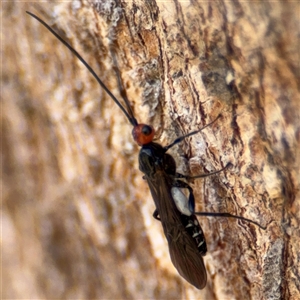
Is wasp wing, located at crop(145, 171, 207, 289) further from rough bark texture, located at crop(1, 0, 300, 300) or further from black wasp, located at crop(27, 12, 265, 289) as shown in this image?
rough bark texture, located at crop(1, 0, 300, 300)

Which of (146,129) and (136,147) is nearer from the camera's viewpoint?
(146,129)

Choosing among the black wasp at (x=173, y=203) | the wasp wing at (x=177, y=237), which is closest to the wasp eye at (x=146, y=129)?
the black wasp at (x=173, y=203)

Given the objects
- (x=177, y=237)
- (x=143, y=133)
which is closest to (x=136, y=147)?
(x=143, y=133)

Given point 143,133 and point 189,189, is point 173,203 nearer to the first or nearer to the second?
point 189,189

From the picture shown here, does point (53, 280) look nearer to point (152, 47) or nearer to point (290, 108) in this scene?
point (152, 47)

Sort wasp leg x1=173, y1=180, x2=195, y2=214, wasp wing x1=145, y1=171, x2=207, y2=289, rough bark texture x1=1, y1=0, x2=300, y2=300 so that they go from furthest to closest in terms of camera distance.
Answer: wasp leg x1=173, y1=180, x2=195, y2=214, wasp wing x1=145, y1=171, x2=207, y2=289, rough bark texture x1=1, y1=0, x2=300, y2=300

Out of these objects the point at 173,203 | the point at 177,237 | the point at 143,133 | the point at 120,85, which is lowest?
the point at 177,237

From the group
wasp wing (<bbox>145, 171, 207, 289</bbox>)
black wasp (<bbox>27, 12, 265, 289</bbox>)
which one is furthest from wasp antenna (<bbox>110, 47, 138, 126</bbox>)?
wasp wing (<bbox>145, 171, 207, 289</bbox>)
